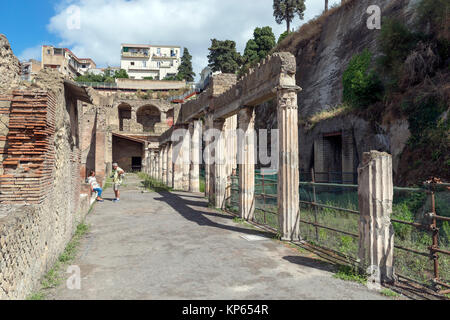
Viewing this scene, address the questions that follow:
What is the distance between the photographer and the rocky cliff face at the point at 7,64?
5.27 meters

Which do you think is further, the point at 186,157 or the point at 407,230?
the point at 186,157

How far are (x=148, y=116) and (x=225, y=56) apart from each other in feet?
59.0

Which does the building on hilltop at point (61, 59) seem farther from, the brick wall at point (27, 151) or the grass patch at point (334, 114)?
the brick wall at point (27, 151)

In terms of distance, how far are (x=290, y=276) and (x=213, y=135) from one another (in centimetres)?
785

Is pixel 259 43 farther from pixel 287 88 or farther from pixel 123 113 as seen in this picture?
pixel 287 88

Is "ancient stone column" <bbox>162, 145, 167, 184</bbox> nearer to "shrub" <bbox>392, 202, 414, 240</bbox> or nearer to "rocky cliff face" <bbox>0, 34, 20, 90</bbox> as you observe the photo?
"shrub" <bbox>392, 202, 414, 240</bbox>

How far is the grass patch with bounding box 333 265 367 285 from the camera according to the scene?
4488mm

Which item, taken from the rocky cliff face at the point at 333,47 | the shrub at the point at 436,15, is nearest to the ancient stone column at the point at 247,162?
the shrub at the point at 436,15

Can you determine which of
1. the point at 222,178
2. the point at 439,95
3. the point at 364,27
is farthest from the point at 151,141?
the point at 439,95

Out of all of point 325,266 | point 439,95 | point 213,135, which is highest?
point 439,95

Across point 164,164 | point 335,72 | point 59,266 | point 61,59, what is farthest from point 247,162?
point 61,59

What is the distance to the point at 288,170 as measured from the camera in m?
6.94
